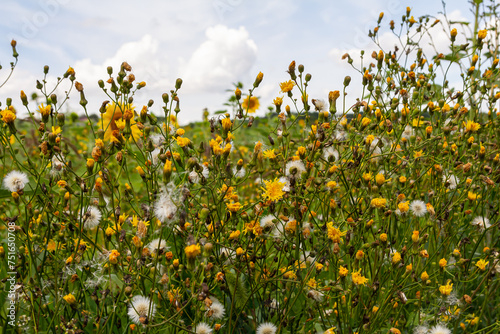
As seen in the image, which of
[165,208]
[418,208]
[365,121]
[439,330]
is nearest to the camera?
[165,208]

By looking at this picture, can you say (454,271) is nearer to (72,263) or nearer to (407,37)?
(407,37)

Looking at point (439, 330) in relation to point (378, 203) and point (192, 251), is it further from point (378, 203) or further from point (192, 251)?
point (192, 251)

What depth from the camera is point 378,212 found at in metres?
1.47

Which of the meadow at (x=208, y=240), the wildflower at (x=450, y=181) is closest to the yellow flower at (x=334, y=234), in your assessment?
the meadow at (x=208, y=240)

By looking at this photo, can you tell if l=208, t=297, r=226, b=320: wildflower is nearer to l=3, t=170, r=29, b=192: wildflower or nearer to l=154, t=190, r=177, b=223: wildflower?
l=154, t=190, r=177, b=223: wildflower

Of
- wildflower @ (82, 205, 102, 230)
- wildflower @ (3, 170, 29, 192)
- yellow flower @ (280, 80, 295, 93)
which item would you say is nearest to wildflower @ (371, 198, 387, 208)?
yellow flower @ (280, 80, 295, 93)

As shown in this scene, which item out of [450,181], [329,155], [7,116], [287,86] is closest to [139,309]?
[7,116]

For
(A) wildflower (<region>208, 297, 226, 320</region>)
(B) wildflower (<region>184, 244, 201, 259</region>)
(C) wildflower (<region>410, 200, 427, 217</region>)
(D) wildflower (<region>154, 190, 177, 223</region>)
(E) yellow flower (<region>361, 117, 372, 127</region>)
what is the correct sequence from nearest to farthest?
(B) wildflower (<region>184, 244, 201, 259</region>)
(D) wildflower (<region>154, 190, 177, 223</region>)
(A) wildflower (<region>208, 297, 226, 320</region>)
(E) yellow flower (<region>361, 117, 372, 127</region>)
(C) wildflower (<region>410, 200, 427, 217</region>)

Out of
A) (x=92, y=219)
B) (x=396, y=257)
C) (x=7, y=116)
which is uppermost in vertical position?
(x=7, y=116)

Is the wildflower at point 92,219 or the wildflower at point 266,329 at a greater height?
the wildflower at point 92,219

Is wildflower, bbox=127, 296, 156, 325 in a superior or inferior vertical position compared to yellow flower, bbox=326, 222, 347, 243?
inferior

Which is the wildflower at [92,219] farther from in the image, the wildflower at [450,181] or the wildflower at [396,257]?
the wildflower at [450,181]

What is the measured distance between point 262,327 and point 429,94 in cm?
170

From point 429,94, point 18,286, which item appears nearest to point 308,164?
point 18,286
